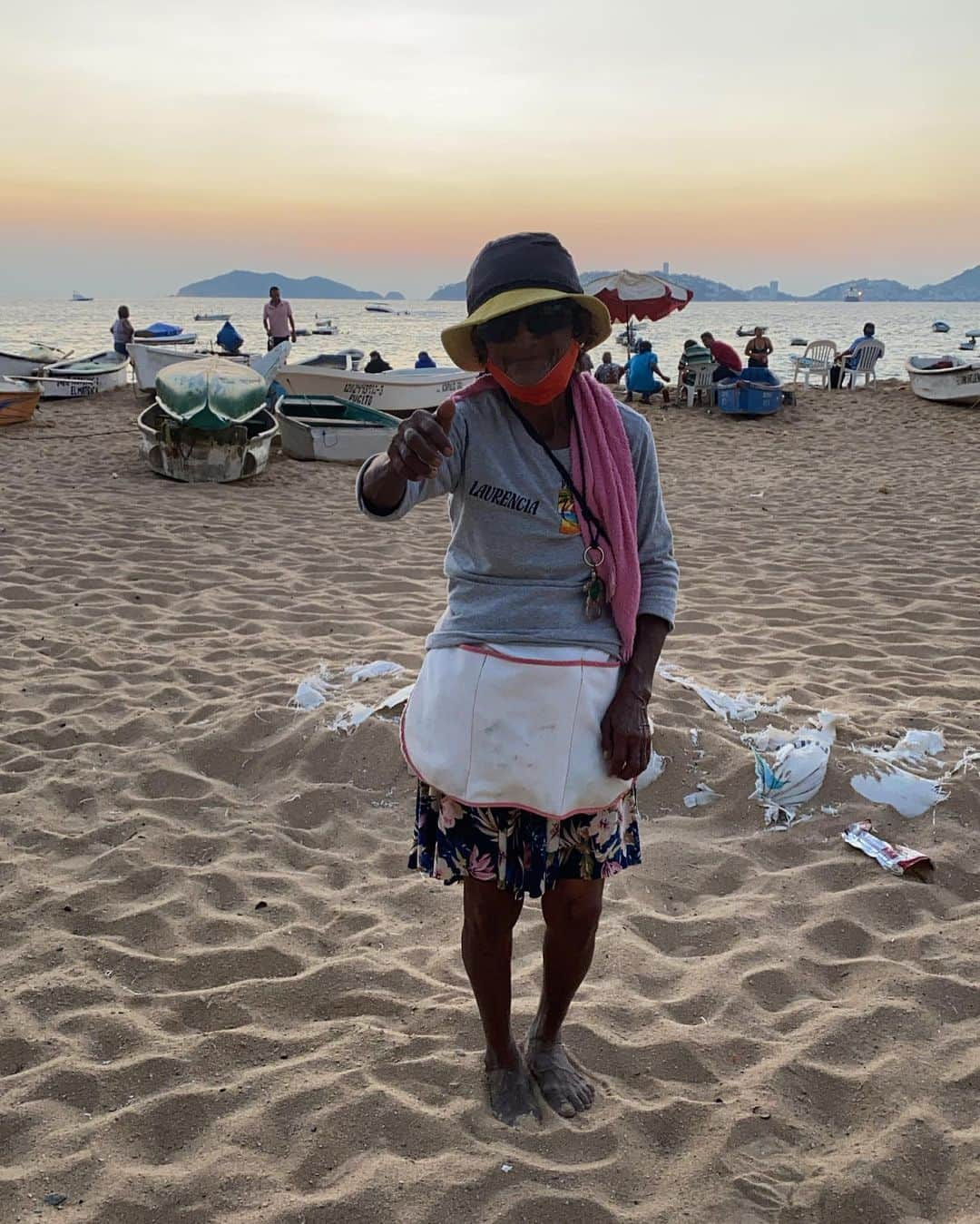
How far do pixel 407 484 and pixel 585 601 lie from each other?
0.39 m

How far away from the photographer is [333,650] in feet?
16.3

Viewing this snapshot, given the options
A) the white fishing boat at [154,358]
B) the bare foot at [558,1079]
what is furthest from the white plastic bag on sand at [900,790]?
the white fishing boat at [154,358]

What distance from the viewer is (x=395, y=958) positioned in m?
2.66

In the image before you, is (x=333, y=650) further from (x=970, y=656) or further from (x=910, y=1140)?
(x=910, y=1140)

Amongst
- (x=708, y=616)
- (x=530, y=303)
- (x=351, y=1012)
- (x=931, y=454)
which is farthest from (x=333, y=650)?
(x=931, y=454)

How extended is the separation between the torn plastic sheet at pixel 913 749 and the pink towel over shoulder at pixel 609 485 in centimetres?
226

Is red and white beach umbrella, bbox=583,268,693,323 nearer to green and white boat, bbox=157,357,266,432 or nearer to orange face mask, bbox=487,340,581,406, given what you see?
green and white boat, bbox=157,357,266,432

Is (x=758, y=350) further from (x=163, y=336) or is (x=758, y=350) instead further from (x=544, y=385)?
(x=544, y=385)

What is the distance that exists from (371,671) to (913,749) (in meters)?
2.27

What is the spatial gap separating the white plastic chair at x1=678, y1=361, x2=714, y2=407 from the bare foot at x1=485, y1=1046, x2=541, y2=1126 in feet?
51.4

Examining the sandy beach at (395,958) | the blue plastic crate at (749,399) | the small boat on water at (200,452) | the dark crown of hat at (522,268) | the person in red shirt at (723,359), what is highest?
the dark crown of hat at (522,268)

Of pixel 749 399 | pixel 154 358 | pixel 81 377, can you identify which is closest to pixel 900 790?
pixel 749 399

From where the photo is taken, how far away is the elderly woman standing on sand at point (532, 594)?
5.77 feet

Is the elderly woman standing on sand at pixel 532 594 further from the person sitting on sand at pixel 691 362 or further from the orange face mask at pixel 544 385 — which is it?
the person sitting on sand at pixel 691 362
